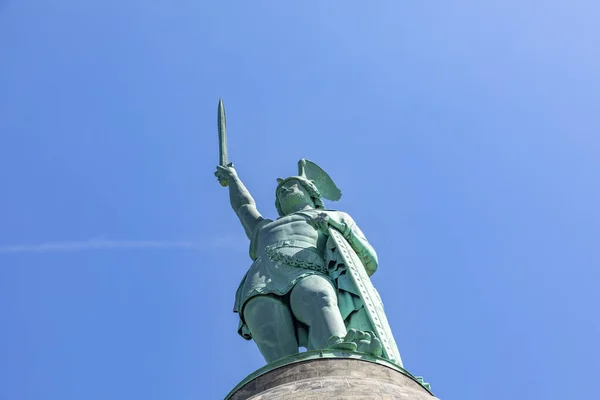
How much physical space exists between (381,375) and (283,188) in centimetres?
483

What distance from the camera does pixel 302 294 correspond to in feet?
34.3

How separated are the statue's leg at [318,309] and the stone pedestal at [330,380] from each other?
3.55ft

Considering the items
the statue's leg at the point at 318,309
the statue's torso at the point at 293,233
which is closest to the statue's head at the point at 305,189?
the statue's torso at the point at 293,233

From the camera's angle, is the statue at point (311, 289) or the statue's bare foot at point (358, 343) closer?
the statue's bare foot at point (358, 343)

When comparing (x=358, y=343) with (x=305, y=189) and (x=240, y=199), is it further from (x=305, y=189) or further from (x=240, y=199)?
(x=240, y=199)

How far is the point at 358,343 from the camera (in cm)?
891

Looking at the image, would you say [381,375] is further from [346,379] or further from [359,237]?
[359,237]

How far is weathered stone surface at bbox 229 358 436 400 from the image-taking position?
7.79 metres

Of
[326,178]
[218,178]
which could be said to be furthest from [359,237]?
[218,178]

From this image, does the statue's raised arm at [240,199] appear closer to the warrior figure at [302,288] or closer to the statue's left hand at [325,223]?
the warrior figure at [302,288]

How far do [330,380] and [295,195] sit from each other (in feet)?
16.4

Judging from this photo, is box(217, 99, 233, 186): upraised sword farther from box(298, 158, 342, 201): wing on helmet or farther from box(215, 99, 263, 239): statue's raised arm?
box(298, 158, 342, 201): wing on helmet

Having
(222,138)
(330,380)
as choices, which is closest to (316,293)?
(330,380)

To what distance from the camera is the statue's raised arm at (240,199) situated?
512 inches
